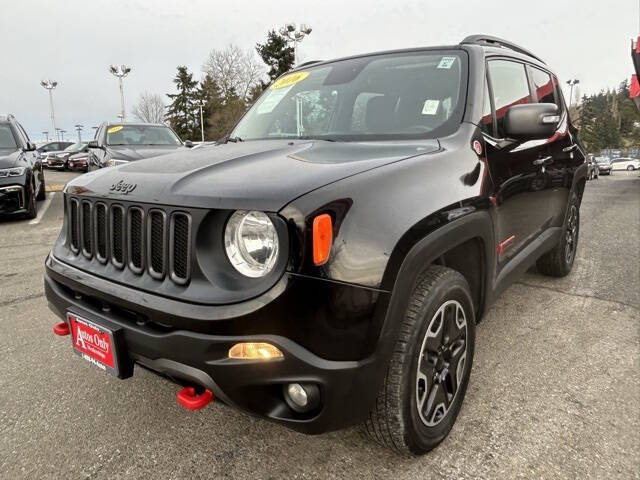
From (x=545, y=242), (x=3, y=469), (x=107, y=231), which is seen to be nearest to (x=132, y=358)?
(x=107, y=231)

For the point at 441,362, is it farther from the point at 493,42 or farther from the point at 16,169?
the point at 16,169

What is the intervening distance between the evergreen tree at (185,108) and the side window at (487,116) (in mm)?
54800

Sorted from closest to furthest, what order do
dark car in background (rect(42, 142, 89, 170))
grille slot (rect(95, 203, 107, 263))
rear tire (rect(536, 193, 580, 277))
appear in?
grille slot (rect(95, 203, 107, 263)) → rear tire (rect(536, 193, 580, 277)) → dark car in background (rect(42, 142, 89, 170))

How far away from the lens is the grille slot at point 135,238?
1.80 metres

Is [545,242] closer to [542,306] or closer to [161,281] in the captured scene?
[542,306]

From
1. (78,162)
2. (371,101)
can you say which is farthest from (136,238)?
(78,162)

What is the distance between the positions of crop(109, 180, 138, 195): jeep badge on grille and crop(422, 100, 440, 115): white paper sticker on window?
1.48 m

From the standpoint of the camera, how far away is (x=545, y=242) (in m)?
3.35

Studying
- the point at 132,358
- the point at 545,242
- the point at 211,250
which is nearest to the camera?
the point at 211,250

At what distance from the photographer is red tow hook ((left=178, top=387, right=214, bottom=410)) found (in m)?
1.68

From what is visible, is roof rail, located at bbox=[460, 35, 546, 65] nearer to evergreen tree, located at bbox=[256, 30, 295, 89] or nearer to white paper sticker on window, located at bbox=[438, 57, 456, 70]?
white paper sticker on window, located at bbox=[438, 57, 456, 70]

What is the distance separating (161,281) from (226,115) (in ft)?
146

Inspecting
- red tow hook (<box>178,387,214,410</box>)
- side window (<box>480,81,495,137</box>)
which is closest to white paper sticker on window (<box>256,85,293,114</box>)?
side window (<box>480,81,495,137</box>)

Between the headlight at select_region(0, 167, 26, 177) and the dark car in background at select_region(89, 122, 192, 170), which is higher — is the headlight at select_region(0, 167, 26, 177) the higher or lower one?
the lower one
